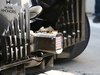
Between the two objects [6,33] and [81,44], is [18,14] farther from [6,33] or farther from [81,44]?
[81,44]

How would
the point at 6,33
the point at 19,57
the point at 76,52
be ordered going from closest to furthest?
the point at 6,33 < the point at 19,57 < the point at 76,52

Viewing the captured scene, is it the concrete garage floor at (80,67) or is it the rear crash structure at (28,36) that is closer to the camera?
the rear crash structure at (28,36)

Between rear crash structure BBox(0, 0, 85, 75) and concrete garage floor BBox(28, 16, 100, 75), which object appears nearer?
rear crash structure BBox(0, 0, 85, 75)

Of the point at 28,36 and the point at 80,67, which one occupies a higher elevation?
the point at 28,36

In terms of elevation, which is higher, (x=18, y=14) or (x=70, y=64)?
(x=18, y=14)

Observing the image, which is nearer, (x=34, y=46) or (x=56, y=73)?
(x=34, y=46)

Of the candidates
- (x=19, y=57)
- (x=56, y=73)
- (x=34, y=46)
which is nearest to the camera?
(x=19, y=57)

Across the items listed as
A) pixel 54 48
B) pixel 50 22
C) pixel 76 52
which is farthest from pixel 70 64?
pixel 54 48

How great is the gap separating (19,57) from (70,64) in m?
0.86

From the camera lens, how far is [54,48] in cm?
184

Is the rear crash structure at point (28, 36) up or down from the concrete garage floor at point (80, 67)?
up

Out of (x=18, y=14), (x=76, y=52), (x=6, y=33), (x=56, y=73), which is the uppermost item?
(x=18, y=14)

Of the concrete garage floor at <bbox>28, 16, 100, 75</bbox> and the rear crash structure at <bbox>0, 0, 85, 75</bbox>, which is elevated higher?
the rear crash structure at <bbox>0, 0, 85, 75</bbox>

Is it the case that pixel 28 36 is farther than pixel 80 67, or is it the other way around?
pixel 80 67
